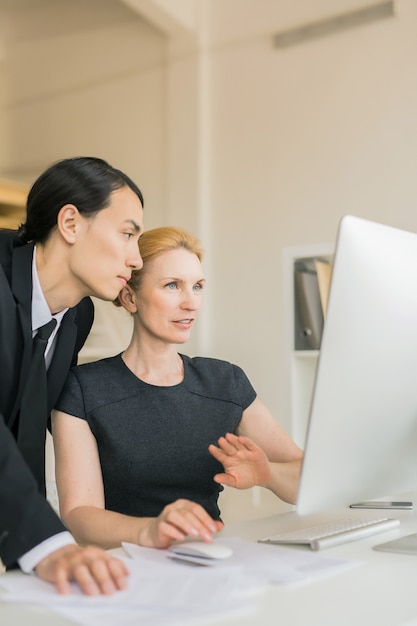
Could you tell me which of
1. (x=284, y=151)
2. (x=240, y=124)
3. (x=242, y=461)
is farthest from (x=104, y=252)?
(x=240, y=124)

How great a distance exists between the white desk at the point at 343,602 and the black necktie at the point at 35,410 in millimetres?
694

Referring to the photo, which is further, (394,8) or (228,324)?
(228,324)

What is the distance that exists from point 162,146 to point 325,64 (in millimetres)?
1046

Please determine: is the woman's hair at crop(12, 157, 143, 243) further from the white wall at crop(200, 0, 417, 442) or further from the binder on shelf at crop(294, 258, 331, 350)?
Result: the white wall at crop(200, 0, 417, 442)

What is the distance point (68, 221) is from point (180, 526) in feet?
2.70

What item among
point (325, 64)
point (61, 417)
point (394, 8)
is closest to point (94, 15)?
point (325, 64)

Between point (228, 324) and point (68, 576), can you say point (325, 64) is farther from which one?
point (68, 576)

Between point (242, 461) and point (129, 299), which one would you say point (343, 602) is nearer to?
point (242, 461)

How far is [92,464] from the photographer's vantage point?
69.1 inches

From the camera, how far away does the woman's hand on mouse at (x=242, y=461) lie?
61.1 inches

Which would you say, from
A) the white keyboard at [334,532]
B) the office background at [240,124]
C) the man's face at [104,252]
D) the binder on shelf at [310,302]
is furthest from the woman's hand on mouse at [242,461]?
the office background at [240,124]

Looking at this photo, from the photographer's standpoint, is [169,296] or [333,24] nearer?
[169,296]

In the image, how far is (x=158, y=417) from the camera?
1894 mm

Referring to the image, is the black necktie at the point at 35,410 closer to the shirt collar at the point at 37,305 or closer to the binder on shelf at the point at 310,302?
the shirt collar at the point at 37,305
